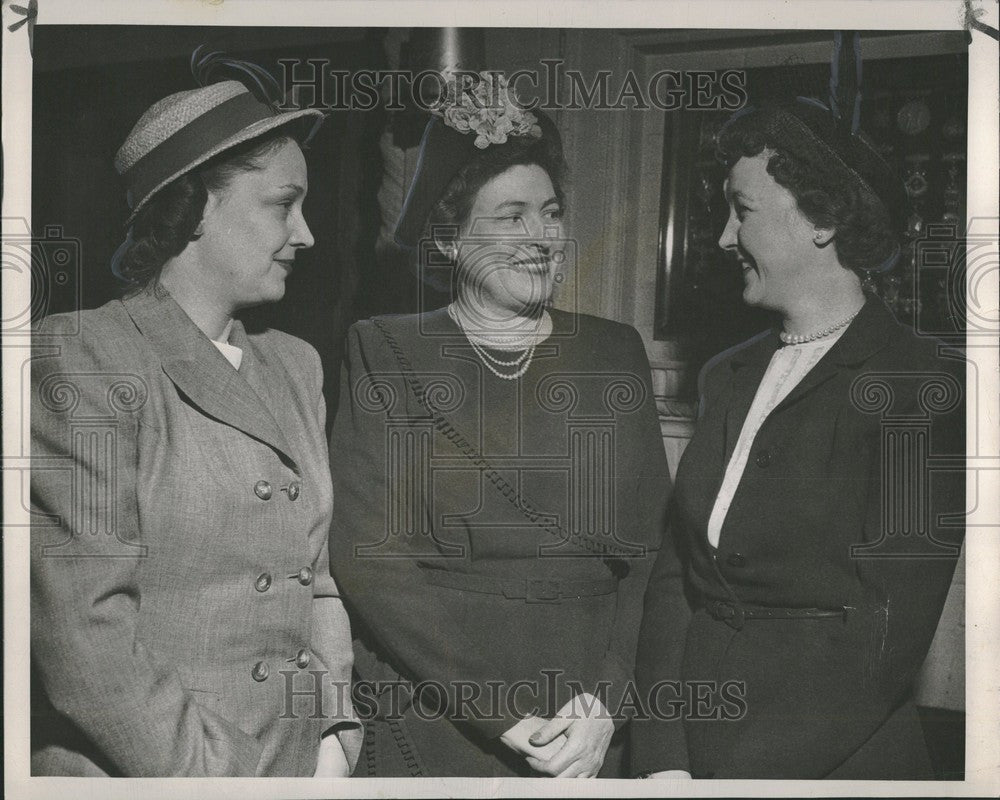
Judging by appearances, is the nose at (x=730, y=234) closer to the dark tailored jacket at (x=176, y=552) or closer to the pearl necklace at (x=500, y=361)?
the pearl necklace at (x=500, y=361)

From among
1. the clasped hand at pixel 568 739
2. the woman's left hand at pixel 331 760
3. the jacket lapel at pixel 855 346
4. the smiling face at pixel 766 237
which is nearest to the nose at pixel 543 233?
the smiling face at pixel 766 237

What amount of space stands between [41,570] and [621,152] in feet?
5.14

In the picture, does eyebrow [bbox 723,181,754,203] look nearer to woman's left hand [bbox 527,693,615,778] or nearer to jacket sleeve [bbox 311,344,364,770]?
jacket sleeve [bbox 311,344,364,770]

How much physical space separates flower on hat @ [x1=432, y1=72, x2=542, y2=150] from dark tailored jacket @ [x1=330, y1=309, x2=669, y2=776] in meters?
0.40

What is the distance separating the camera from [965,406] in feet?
8.41

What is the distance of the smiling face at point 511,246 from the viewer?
2.49 metres

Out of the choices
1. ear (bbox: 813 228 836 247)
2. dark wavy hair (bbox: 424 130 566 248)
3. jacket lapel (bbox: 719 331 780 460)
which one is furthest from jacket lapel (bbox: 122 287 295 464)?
ear (bbox: 813 228 836 247)

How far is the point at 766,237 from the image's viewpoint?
8.20ft

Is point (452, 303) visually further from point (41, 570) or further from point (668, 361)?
point (41, 570)

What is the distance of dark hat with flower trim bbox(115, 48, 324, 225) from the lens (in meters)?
2.45

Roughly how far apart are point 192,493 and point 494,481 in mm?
645

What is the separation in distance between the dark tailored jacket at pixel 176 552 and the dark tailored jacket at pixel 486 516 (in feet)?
0.31

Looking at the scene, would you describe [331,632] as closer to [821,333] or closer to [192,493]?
[192,493]

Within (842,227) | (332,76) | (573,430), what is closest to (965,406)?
(842,227)
